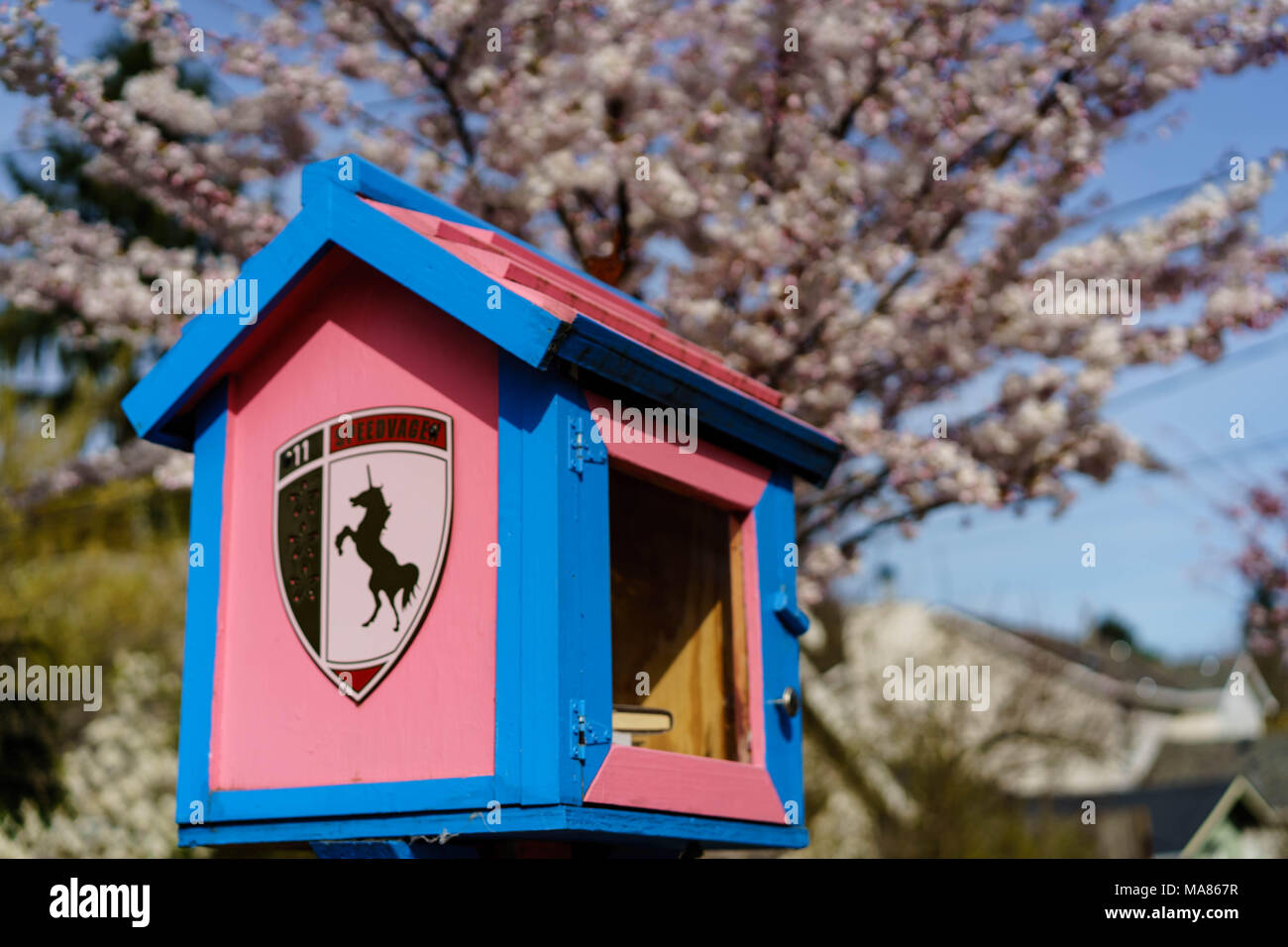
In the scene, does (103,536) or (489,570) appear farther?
(103,536)

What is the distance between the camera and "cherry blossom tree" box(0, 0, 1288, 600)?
201 inches

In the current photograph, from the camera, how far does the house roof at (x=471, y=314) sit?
2322 mm

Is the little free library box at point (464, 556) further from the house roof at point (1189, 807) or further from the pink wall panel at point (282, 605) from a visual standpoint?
the house roof at point (1189, 807)

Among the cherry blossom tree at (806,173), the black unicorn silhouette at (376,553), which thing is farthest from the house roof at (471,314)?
the cherry blossom tree at (806,173)

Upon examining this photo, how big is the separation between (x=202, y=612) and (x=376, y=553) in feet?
1.78

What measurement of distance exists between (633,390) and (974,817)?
11801mm

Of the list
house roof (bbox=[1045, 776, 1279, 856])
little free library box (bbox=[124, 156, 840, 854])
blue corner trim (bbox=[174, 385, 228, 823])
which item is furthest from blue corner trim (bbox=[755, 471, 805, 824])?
house roof (bbox=[1045, 776, 1279, 856])

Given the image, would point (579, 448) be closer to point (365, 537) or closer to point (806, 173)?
point (365, 537)

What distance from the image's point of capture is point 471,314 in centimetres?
236

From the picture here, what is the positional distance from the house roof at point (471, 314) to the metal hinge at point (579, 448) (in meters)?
0.12

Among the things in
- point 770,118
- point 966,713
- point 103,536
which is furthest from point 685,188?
point 103,536

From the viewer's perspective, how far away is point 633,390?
2453mm

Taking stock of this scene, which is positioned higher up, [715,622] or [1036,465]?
[1036,465]

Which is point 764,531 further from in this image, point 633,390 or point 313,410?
point 313,410
